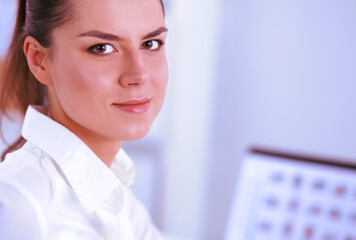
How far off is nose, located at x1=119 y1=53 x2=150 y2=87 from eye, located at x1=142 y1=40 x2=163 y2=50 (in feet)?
0.15

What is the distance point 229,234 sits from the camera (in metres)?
1.22

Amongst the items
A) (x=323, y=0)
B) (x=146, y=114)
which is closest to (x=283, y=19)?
(x=323, y=0)

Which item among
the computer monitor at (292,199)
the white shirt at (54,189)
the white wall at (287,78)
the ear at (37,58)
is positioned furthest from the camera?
the white wall at (287,78)

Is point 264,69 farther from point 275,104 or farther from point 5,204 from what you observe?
point 5,204

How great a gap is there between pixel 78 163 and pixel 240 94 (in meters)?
1.14

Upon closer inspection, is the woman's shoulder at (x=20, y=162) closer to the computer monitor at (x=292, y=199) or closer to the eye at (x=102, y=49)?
the eye at (x=102, y=49)

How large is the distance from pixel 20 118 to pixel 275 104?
3.48 ft

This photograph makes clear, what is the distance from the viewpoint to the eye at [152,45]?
2.37ft

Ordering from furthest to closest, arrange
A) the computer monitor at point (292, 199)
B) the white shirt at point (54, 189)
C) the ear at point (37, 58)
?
the computer monitor at point (292, 199)
the ear at point (37, 58)
the white shirt at point (54, 189)

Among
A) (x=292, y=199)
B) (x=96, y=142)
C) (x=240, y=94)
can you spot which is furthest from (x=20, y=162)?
(x=240, y=94)

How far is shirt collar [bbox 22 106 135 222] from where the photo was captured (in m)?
0.69

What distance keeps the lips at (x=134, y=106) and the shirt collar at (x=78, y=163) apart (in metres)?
0.09

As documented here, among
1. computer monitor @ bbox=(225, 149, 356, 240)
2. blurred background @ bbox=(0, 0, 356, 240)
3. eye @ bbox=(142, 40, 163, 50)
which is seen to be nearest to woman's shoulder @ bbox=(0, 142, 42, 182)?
eye @ bbox=(142, 40, 163, 50)

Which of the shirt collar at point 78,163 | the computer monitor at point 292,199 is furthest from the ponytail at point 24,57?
the computer monitor at point 292,199
